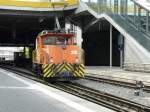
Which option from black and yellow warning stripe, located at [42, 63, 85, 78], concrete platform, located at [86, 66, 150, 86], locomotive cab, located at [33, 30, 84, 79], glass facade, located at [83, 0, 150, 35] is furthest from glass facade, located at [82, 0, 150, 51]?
black and yellow warning stripe, located at [42, 63, 85, 78]

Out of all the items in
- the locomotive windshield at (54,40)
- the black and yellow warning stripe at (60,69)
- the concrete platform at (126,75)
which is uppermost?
the locomotive windshield at (54,40)

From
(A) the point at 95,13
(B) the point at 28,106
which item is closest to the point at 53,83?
(B) the point at 28,106

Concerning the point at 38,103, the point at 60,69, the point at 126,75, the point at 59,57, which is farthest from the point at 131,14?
the point at 38,103

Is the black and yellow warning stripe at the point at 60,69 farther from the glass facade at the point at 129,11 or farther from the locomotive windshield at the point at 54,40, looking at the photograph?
the glass facade at the point at 129,11

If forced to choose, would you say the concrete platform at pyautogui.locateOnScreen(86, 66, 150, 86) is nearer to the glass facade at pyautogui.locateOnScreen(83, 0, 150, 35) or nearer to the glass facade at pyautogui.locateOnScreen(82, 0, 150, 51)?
the glass facade at pyautogui.locateOnScreen(82, 0, 150, 51)

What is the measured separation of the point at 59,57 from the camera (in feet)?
89.7

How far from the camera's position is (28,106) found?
14.2 m

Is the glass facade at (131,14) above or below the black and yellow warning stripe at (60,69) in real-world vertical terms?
above

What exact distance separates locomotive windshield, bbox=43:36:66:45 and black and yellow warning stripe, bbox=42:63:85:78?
5.45 feet

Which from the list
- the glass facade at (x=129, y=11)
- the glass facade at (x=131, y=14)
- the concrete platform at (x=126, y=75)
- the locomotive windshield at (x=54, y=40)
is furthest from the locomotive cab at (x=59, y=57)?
the glass facade at (x=129, y=11)

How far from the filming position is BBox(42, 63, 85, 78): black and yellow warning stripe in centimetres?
2659

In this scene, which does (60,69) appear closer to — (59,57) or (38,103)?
(59,57)

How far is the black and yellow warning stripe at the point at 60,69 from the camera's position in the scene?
26.6m

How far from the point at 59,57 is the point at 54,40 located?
1217 millimetres
